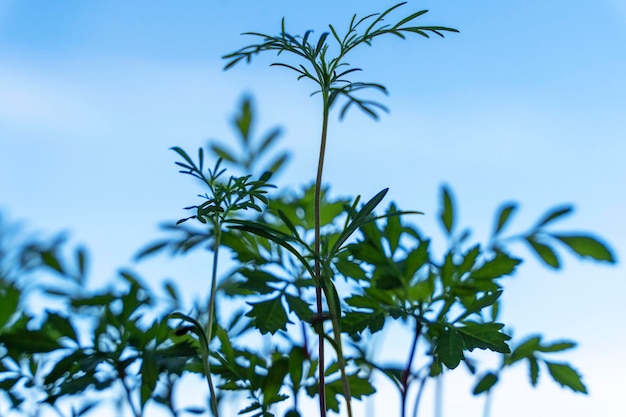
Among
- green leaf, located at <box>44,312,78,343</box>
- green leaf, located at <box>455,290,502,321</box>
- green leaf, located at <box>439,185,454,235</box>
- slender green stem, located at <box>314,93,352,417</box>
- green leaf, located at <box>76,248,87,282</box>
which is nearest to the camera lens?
slender green stem, located at <box>314,93,352,417</box>

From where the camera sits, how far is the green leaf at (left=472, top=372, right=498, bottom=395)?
91 centimetres

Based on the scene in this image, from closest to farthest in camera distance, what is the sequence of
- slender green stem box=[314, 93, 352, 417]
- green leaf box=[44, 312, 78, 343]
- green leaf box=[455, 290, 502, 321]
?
slender green stem box=[314, 93, 352, 417] → green leaf box=[455, 290, 502, 321] → green leaf box=[44, 312, 78, 343]

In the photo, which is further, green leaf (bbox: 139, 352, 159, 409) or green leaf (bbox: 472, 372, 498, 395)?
green leaf (bbox: 472, 372, 498, 395)

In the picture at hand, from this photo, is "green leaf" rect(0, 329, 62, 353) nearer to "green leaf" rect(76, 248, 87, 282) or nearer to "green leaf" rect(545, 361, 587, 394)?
"green leaf" rect(76, 248, 87, 282)

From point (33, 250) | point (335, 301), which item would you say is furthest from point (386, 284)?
point (33, 250)

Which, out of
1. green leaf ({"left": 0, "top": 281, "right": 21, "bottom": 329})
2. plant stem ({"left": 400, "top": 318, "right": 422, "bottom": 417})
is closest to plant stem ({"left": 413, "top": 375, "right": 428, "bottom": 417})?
plant stem ({"left": 400, "top": 318, "right": 422, "bottom": 417})

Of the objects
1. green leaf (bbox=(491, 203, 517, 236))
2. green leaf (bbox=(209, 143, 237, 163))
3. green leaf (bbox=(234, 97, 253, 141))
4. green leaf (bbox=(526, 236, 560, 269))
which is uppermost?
green leaf (bbox=(234, 97, 253, 141))

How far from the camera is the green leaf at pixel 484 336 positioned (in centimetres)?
68

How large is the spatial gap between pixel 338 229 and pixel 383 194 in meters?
0.34

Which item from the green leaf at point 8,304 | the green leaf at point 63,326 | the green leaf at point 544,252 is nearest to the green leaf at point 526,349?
the green leaf at point 544,252

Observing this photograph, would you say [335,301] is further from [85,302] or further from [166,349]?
[85,302]

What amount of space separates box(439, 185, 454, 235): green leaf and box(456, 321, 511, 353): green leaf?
0.87 feet

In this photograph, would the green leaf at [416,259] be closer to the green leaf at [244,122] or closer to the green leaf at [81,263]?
the green leaf at [244,122]

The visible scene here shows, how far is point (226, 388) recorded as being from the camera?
764 millimetres
